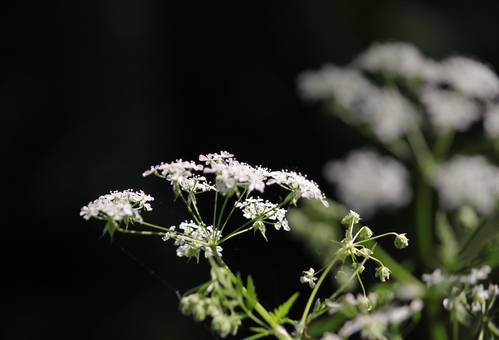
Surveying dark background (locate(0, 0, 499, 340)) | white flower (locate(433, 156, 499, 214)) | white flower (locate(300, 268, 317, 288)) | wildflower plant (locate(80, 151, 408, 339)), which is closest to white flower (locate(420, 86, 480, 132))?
white flower (locate(433, 156, 499, 214))

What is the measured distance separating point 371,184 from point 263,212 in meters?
0.82

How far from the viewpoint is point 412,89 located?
76.6 inches

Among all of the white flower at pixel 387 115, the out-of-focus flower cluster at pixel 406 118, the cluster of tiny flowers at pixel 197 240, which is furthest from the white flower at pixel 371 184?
the cluster of tiny flowers at pixel 197 240

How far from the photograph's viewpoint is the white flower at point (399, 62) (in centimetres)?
189

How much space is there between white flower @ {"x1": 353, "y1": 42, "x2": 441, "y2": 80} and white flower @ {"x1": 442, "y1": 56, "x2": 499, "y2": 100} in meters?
0.09

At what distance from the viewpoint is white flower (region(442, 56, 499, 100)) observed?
1.78 meters

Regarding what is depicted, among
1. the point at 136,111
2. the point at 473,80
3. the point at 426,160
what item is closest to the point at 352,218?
the point at 426,160

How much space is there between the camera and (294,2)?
124 inches

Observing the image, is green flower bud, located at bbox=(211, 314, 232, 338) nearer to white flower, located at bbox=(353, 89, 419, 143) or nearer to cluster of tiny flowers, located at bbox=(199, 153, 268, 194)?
cluster of tiny flowers, located at bbox=(199, 153, 268, 194)

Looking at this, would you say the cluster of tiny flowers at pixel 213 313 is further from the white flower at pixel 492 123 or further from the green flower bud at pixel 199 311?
the white flower at pixel 492 123

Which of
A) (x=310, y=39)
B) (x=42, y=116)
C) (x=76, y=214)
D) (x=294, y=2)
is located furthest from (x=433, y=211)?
(x=42, y=116)

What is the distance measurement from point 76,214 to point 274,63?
1.71 m

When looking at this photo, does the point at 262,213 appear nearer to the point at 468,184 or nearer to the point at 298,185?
the point at 298,185

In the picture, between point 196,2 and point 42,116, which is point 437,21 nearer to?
point 196,2
